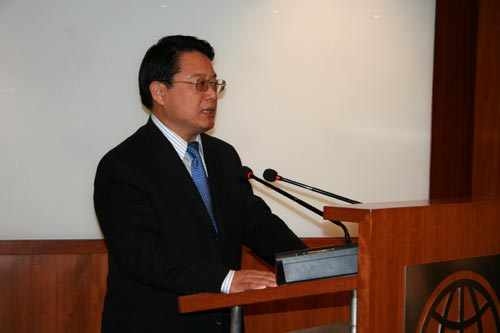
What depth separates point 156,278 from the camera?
192cm

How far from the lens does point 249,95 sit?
11.6 feet

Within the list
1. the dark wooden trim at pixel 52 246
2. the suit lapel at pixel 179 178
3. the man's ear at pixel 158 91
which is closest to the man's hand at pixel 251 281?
the suit lapel at pixel 179 178

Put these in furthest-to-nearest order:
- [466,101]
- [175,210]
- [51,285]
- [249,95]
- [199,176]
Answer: [466,101], [249,95], [51,285], [199,176], [175,210]

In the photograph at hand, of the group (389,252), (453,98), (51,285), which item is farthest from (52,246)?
(453,98)

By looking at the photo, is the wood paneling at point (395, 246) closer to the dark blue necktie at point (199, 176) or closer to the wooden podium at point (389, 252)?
the wooden podium at point (389, 252)

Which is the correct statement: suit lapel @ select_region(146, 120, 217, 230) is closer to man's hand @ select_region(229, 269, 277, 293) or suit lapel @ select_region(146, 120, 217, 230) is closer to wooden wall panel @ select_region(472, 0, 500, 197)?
man's hand @ select_region(229, 269, 277, 293)

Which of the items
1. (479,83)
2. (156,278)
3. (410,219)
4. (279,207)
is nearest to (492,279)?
(410,219)

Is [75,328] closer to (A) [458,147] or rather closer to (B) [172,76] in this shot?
(B) [172,76]

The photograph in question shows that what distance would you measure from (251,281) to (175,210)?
0.63 meters

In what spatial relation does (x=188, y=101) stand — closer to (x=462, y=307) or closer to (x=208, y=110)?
(x=208, y=110)

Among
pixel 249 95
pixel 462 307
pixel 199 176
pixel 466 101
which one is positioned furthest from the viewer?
pixel 466 101

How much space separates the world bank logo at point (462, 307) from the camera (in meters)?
1.55

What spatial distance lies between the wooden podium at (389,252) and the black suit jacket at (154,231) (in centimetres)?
49

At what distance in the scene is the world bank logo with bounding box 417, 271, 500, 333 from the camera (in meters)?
1.55
